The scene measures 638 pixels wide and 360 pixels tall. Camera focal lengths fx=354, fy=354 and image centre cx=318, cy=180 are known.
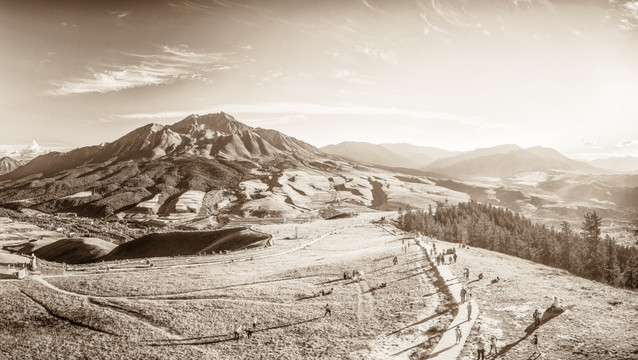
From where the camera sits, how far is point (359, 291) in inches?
2119

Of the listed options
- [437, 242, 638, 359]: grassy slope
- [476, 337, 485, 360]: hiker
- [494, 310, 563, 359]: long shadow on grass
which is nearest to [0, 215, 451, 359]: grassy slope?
[476, 337, 485, 360]: hiker

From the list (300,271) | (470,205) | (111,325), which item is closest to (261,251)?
(300,271)

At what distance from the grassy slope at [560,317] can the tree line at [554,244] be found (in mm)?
52044

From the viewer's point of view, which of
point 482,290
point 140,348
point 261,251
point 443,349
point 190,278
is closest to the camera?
point 443,349

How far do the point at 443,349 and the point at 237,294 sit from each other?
3077 centimetres

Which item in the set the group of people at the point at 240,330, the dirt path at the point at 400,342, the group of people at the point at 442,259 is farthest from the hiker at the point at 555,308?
the group of people at the point at 240,330

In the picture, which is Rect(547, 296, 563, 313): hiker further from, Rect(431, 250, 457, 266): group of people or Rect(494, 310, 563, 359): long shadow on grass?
Rect(431, 250, 457, 266): group of people

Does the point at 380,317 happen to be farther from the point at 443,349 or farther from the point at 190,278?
the point at 190,278

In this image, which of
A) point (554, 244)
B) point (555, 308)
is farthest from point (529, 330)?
point (554, 244)

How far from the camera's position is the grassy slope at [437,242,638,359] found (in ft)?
109

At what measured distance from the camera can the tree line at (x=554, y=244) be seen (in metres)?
99.8

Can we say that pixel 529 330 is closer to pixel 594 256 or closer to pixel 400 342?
pixel 400 342

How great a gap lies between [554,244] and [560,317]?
95.0 meters

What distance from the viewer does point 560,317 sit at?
135ft
